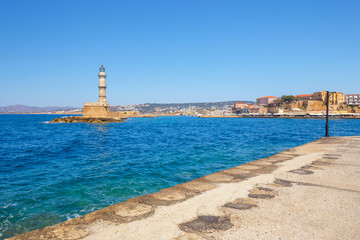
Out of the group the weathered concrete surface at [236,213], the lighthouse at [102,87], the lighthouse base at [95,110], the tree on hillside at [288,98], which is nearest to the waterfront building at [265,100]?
the tree on hillside at [288,98]

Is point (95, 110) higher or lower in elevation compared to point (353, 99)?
lower

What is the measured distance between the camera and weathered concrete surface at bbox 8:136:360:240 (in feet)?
13.4

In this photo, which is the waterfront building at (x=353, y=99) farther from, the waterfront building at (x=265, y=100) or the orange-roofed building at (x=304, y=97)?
the waterfront building at (x=265, y=100)

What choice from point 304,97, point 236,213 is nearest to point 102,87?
point 236,213

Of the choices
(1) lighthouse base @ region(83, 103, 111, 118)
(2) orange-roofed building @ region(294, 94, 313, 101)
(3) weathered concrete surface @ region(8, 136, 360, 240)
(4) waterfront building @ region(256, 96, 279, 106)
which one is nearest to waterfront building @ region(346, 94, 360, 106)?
(2) orange-roofed building @ region(294, 94, 313, 101)

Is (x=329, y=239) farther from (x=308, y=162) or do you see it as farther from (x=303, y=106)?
(x=303, y=106)

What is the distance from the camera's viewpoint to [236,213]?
4.92m

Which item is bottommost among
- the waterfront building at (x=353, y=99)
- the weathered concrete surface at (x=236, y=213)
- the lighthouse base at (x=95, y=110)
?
the weathered concrete surface at (x=236, y=213)

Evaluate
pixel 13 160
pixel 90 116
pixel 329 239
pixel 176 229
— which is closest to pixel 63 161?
pixel 13 160

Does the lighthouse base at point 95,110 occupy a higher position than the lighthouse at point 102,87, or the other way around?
the lighthouse at point 102,87

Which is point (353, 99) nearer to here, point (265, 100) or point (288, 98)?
point (288, 98)

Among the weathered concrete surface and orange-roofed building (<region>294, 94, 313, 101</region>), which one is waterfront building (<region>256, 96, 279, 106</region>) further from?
the weathered concrete surface

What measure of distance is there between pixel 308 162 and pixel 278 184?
4.37 meters

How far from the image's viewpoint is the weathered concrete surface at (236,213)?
4.10m
